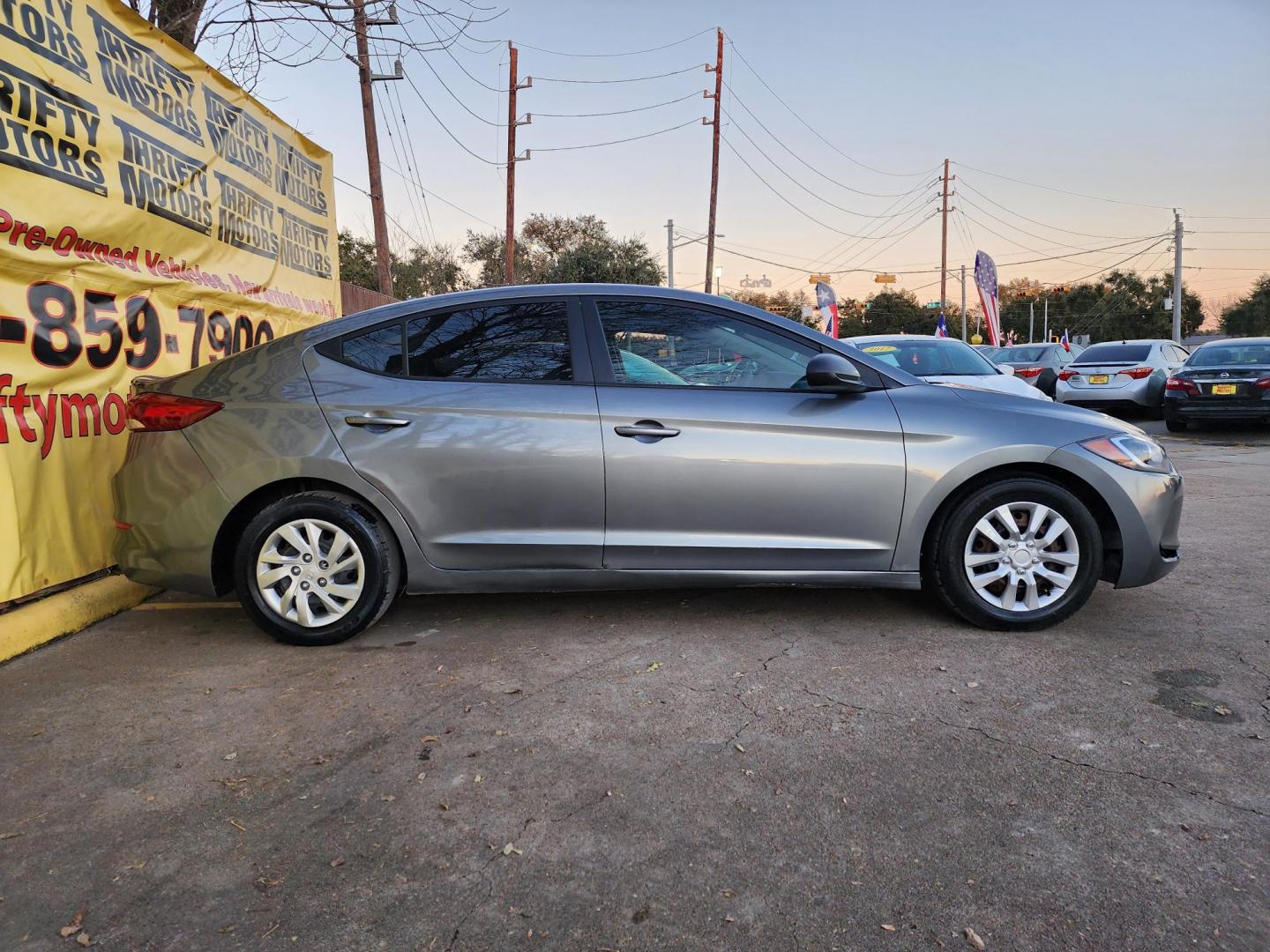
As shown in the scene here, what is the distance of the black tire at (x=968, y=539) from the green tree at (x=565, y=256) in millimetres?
30474

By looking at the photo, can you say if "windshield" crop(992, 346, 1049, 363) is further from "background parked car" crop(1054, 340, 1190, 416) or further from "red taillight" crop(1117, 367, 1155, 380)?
"red taillight" crop(1117, 367, 1155, 380)

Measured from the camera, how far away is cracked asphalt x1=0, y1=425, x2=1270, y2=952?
6.45 feet

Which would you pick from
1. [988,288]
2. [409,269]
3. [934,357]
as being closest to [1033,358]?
[988,288]

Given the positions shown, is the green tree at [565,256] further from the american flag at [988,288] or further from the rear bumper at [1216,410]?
the rear bumper at [1216,410]

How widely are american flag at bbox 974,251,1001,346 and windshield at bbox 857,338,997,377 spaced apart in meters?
15.7

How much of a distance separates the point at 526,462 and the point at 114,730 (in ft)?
6.04

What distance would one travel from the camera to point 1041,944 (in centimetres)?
184

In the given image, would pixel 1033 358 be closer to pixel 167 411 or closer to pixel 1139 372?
pixel 1139 372

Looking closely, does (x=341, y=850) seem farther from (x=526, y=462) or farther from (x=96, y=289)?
(x=96, y=289)

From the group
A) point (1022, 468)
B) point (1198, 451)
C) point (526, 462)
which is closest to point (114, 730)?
point (526, 462)

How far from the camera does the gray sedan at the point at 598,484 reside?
12.2 feet

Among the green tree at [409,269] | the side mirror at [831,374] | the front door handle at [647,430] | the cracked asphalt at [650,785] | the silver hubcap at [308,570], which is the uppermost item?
the green tree at [409,269]

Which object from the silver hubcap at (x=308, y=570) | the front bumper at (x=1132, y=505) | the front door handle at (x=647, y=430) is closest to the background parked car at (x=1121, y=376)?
the front bumper at (x=1132, y=505)

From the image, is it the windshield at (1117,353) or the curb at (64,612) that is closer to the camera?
the curb at (64,612)
